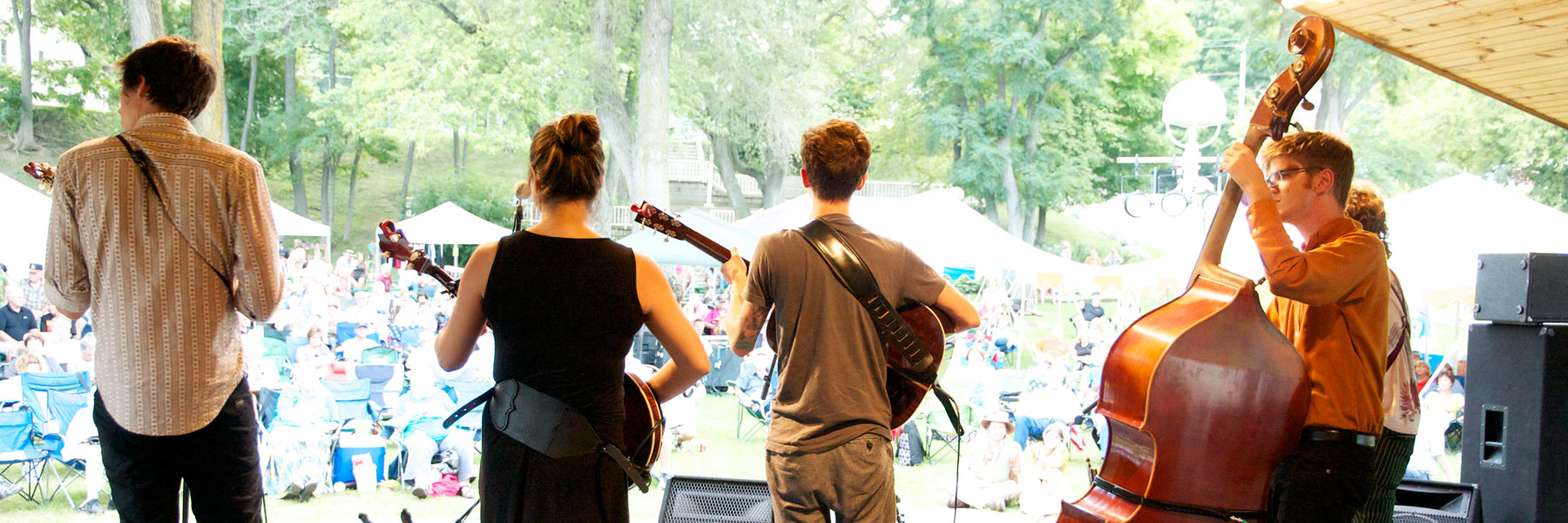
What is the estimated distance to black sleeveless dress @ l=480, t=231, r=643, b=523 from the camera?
156cm

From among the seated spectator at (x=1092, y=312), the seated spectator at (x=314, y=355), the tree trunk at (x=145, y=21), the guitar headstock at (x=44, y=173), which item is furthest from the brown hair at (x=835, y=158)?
the seated spectator at (x=1092, y=312)

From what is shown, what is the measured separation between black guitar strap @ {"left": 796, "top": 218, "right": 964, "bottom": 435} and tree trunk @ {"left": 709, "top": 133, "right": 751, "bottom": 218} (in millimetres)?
10663

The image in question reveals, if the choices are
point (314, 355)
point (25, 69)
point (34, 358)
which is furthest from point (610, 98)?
point (25, 69)

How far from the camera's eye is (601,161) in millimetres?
1659

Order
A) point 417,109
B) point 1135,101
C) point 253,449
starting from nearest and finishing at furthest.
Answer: point 253,449, point 417,109, point 1135,101

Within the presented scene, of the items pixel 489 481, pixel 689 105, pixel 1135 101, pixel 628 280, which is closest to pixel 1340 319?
pixel 628 280

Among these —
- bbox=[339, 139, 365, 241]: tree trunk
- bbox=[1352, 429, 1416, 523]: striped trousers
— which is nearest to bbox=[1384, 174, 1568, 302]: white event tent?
bbox=[1352, 429, 1416, 523]: striped trousers

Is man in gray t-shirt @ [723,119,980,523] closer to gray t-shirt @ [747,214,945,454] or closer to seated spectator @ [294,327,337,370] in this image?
gray t-shirt @ [747,214,945,454]

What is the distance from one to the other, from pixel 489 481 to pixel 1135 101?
16193mm

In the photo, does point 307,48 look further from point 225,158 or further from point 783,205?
point 225,158

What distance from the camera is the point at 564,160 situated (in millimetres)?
1618

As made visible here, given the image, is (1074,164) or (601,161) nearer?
(601,161)

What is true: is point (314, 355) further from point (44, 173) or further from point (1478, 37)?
point (1478, 37)

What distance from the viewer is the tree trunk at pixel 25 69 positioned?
13.6 meters
